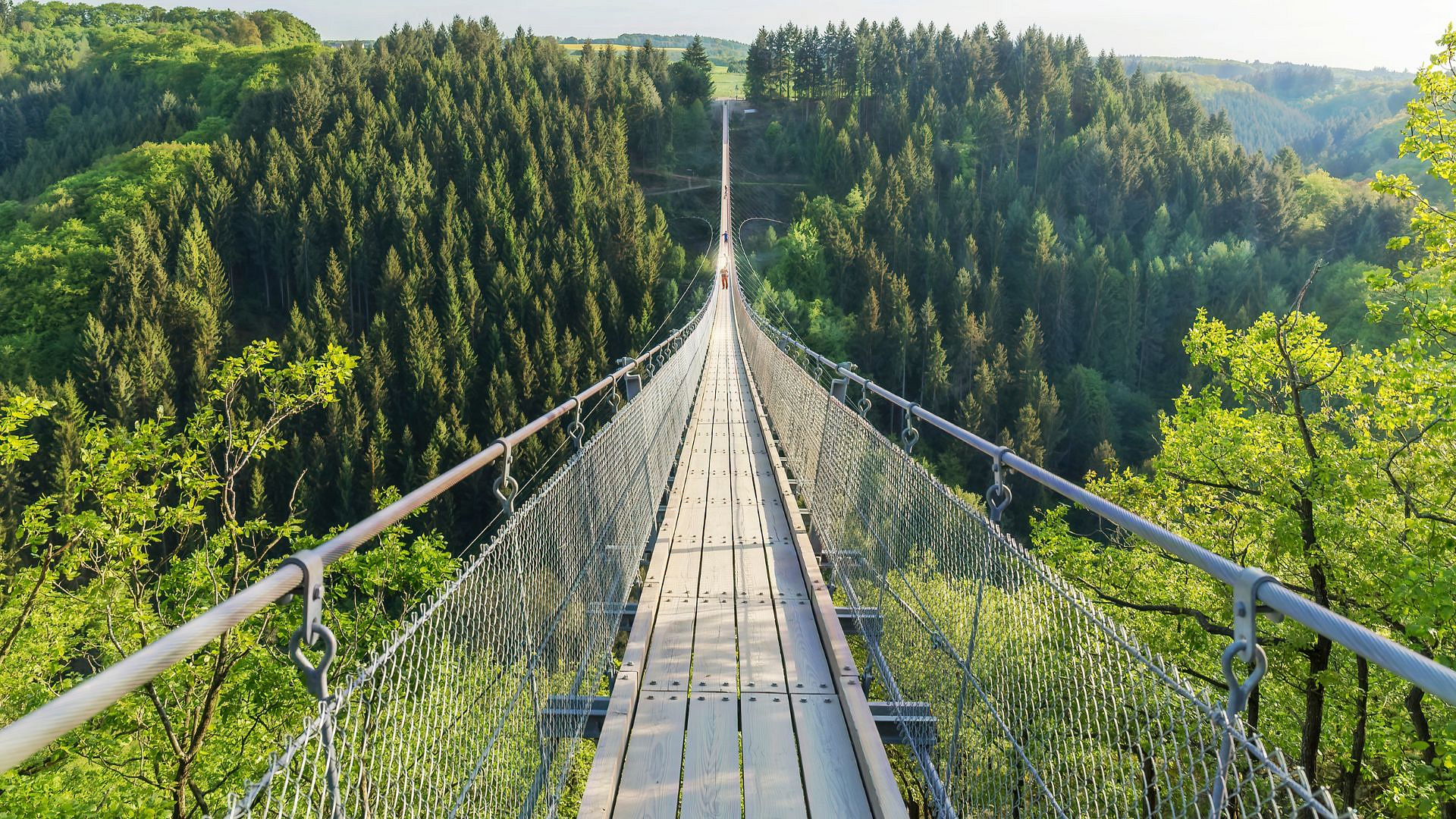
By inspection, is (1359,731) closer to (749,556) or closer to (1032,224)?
(749,556)

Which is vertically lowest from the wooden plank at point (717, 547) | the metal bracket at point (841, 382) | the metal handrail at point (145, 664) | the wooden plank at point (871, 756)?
the wooden plank at point (717, 547)

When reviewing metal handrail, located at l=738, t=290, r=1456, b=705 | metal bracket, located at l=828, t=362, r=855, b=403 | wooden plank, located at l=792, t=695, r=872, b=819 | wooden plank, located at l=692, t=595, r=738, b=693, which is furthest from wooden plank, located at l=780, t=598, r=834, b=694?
metal handrail, located at l=738, t=290, r=1456, b=705

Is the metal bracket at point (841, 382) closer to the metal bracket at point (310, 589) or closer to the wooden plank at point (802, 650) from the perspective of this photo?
the wooden plank at point (802, 650)

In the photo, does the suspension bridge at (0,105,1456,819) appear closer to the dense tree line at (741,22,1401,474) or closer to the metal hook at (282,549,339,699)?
the metal hook at (282,549,339,699)

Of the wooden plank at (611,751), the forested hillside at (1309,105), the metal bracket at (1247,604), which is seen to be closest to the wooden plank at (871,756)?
the wooden plank at (611,751)

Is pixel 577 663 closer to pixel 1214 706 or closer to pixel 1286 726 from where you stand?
pixel 1214 706

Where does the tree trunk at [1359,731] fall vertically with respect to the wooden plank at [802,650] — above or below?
below
